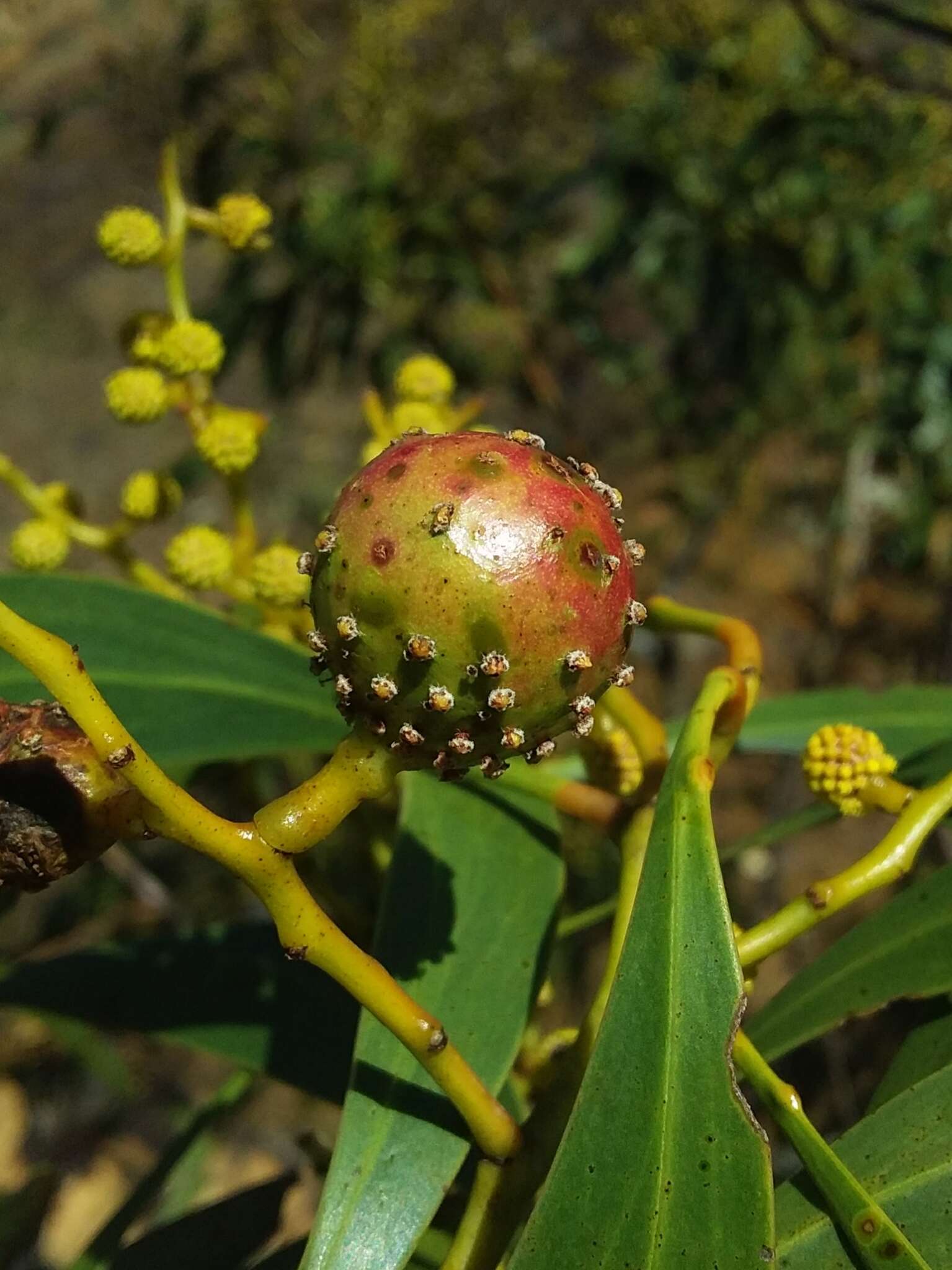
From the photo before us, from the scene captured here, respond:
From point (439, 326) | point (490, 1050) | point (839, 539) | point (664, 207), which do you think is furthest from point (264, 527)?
point (490, 1050)

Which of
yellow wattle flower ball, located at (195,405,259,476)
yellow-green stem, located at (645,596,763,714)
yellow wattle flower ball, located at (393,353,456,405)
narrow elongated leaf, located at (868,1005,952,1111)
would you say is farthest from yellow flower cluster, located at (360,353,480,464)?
narrow elongated leaf, located at (868,1005,952,1111)

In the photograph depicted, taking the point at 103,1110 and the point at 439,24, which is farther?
the point at 439,24

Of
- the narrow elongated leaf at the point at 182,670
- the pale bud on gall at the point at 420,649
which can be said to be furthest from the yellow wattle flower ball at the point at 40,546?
the pale bud on gall at the point at 420,649

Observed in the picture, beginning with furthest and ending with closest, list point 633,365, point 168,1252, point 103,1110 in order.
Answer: point 103,1110 → point 633,365 → point 168,1252

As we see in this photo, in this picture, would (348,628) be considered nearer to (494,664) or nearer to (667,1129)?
(494,664)

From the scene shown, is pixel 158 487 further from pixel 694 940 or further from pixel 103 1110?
pixel 103 1110

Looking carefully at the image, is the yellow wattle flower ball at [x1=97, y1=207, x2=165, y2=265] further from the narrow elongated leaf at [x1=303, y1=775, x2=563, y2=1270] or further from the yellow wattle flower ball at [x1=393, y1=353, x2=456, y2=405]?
the narrow elongated leaf at [x1=303, y1=775, x2=563, y2=1270]
